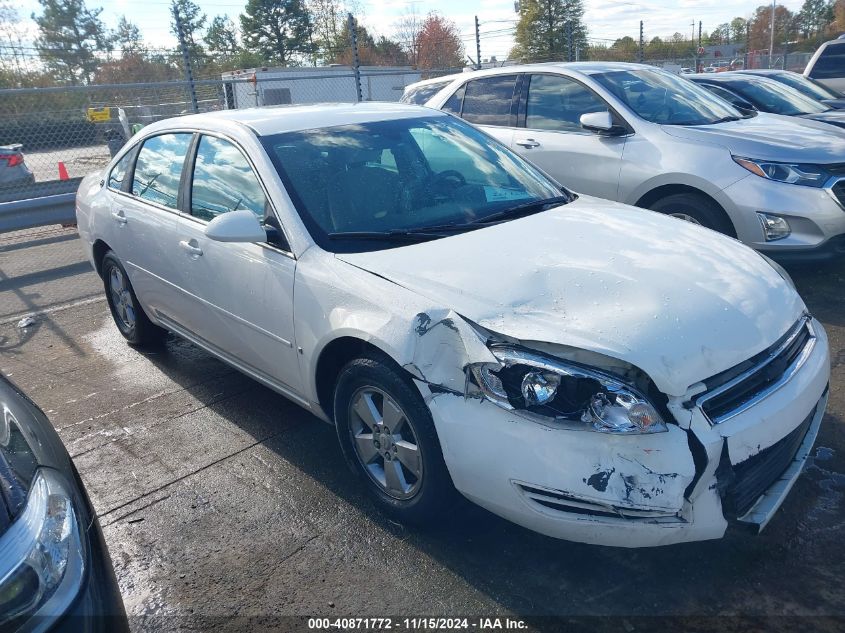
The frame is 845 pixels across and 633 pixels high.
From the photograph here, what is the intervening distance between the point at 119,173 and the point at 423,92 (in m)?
3.78

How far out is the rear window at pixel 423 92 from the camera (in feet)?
25.0

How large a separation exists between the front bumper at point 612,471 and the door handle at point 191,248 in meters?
1.96

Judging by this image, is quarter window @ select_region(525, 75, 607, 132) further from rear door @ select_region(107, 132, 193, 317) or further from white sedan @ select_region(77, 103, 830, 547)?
rear door @ select_region(107, 132, 193, 317)

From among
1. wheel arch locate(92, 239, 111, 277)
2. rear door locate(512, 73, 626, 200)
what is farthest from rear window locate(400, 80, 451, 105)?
wheel arch locate(92, 239, 111, 277)

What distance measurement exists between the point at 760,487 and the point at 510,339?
104 cm

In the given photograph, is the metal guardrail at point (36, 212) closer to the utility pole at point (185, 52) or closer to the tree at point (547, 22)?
the utility pole at point (185, 52)

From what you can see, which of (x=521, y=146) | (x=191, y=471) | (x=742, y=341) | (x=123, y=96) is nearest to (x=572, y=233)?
(x=742, y=341)

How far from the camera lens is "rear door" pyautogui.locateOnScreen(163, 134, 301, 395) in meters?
3.36

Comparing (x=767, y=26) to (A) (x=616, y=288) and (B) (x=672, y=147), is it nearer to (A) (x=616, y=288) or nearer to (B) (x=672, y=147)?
(B) (x=672, y=147)

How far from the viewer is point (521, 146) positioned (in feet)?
21.3

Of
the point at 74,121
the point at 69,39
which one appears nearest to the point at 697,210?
the point at 74,121

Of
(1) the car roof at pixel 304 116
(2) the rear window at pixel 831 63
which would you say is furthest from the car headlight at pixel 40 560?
(2) the rear window at pixel 831 63

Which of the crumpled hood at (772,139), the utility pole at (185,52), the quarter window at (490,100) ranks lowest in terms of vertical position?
the crumpled hood at (772,139)

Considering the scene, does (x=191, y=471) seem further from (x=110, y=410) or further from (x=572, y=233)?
(x=572, y=233)
